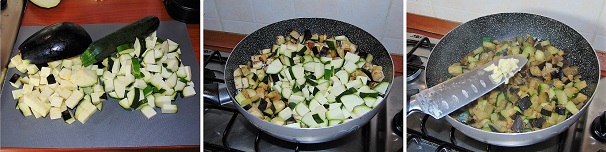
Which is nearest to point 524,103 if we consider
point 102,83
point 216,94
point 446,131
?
point 446,131

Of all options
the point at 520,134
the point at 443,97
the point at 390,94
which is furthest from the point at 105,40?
the point at 520,134

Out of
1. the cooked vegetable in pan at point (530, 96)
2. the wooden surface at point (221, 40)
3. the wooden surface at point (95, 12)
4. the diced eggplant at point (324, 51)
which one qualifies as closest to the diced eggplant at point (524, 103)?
the cooked vegetable in pan at point (530, 96)

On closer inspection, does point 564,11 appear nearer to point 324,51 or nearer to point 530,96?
point 530,96

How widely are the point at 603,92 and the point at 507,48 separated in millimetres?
157

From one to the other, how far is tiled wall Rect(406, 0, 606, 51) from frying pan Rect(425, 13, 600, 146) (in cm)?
2

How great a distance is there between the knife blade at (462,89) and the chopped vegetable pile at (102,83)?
561 millimetres

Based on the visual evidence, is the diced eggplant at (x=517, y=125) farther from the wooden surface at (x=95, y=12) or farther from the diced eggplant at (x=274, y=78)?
the wooden surface at (x=95, y=12)

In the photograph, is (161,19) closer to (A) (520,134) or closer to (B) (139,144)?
(B) (139,144)

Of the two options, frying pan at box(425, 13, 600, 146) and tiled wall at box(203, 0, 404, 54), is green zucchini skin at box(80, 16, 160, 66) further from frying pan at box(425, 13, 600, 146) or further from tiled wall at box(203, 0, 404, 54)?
frying pan at box(425, 13, 600, 146)

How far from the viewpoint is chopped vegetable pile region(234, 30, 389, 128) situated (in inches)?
41.7

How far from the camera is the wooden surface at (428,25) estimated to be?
109cm

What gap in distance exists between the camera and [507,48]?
3.43 feet

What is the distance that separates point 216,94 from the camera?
3.79 ft

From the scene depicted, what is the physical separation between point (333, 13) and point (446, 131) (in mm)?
271
